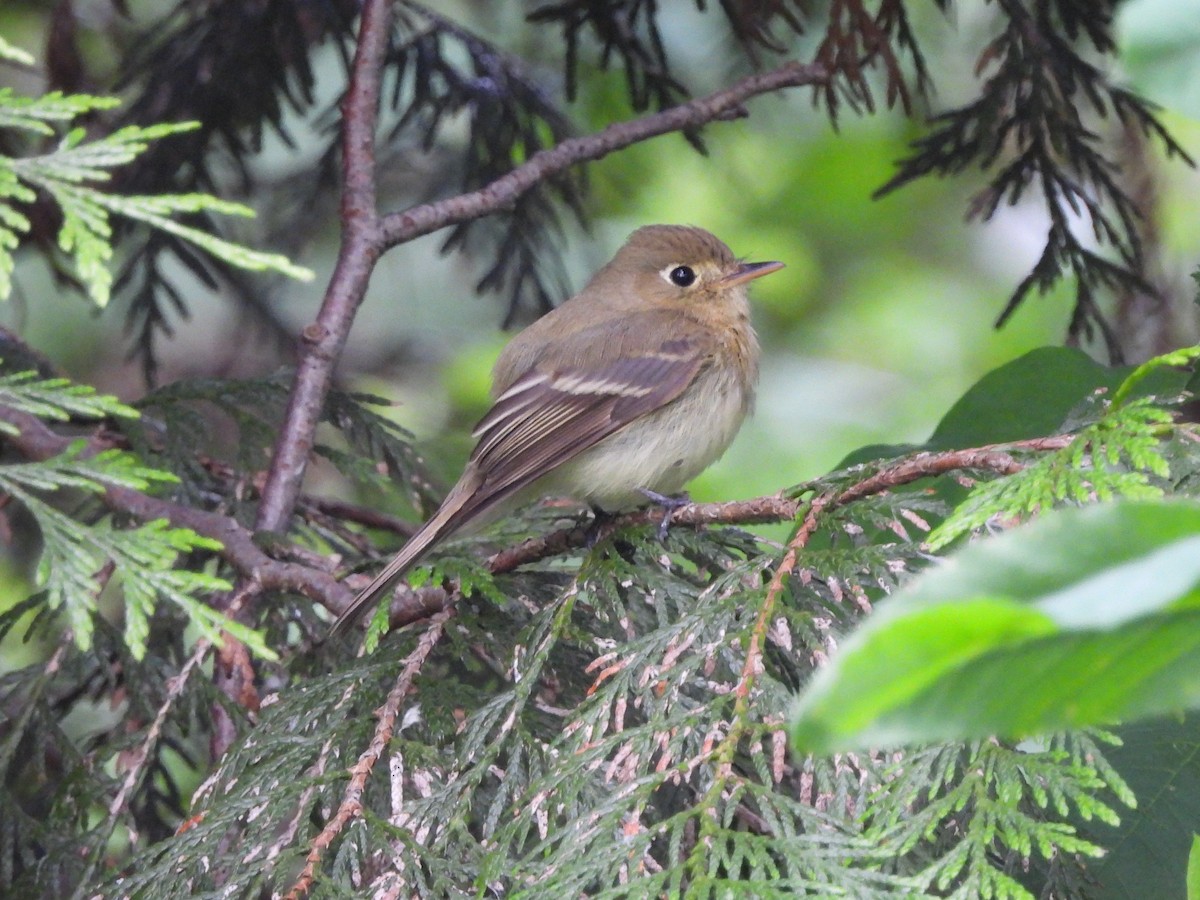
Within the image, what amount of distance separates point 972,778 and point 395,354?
3.71 m

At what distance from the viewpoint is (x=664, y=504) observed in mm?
2668

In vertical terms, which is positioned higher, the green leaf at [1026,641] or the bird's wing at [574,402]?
the bird's wing at [574,402]

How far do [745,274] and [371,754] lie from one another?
232 cm

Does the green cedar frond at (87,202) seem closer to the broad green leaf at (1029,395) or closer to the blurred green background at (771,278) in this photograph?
the broad green leaf at (1029,395)

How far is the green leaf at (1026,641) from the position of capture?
1.97ft

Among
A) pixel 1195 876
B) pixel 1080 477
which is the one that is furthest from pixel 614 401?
pixel 1195 876

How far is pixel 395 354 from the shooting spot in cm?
483

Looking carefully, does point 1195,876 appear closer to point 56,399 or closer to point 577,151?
point 56,399

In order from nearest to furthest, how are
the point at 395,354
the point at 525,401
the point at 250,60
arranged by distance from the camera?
the point at 525,401
the point at 250,60
the point at 395,354

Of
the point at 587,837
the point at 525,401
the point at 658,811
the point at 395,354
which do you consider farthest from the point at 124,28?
the point at 587,837

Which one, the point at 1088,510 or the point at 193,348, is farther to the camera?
the point at 193,348

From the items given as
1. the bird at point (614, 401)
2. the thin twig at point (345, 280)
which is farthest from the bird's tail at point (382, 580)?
the thin twig at point (345, 280)

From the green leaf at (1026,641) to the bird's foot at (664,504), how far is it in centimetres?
152

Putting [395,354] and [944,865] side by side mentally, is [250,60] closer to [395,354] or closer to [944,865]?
[395,354]
